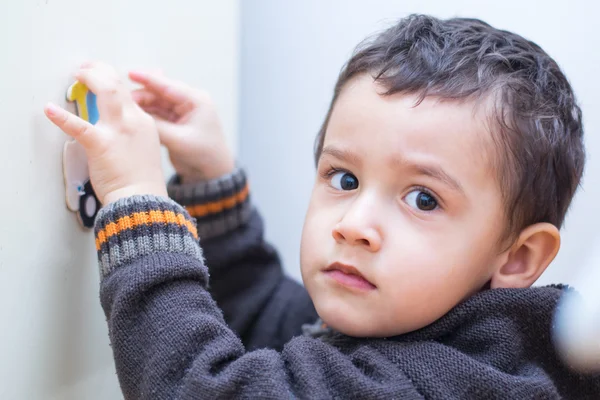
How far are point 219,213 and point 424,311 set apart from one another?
33 cm

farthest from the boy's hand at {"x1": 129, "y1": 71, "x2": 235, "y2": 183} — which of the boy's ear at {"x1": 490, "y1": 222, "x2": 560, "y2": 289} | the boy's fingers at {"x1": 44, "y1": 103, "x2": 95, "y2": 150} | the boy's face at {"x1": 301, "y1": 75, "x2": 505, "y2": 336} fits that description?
the boy's ear at {"x1": 490, "y1": 222, "x2": 560, "y2": 289}

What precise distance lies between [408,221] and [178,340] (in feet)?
0.77

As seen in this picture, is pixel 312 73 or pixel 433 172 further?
pixel 312 73

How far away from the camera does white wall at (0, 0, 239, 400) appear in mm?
549

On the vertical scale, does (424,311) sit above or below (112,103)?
below

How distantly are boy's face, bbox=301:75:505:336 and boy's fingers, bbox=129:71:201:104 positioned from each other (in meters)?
0.24

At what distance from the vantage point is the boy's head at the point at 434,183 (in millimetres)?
611

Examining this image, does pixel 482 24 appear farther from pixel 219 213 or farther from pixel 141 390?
pixel 141 390

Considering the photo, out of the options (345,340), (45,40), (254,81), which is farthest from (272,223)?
(45,40)

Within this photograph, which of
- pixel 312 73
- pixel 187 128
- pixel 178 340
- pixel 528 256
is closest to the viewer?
pixel 178 340

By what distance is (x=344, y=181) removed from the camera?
0.67 m

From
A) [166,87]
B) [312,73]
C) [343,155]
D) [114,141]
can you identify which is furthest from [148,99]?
[312,73]

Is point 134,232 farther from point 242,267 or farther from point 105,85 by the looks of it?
point 242,267

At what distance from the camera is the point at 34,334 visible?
1.94 ft
